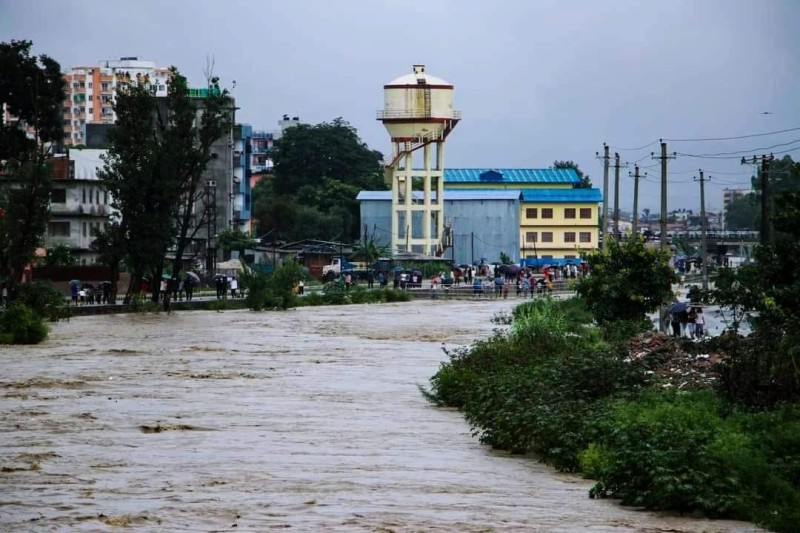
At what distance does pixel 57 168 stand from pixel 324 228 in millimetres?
34774

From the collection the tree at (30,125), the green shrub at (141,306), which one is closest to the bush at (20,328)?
the tree at (30,125)

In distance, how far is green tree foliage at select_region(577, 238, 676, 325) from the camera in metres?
39.7

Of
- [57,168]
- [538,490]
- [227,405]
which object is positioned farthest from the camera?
[57,168]

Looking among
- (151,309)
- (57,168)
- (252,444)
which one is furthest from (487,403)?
(57,168)

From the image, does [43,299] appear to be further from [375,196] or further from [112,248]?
[375,196]

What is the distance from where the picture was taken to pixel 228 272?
79375mm

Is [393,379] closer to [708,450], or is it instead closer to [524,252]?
[708,450]

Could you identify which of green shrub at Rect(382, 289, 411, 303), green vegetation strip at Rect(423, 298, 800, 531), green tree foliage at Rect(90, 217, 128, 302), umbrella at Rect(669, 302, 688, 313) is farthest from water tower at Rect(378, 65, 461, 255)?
green vegetation strip at Rect(423, 298, 800, 531)

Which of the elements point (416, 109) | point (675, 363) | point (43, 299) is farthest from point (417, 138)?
point (675, 363)

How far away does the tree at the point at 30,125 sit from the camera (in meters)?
52.8

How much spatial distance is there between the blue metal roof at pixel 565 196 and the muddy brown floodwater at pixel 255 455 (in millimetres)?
73709

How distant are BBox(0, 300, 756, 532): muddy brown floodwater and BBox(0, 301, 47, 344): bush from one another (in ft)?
9.01

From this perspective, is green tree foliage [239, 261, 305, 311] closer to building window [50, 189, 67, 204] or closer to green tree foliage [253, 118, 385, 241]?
building window [50, 189, 67, 204]

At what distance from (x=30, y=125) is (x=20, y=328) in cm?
2598
